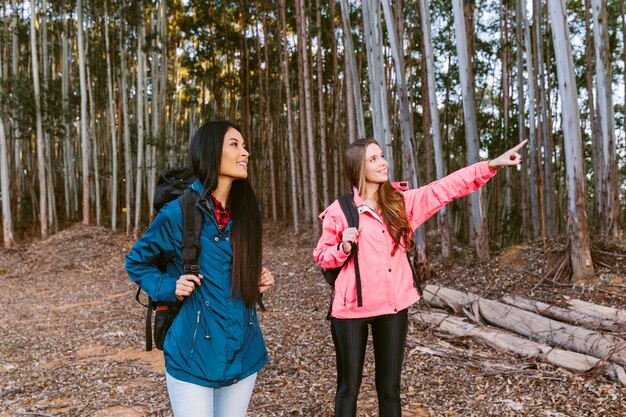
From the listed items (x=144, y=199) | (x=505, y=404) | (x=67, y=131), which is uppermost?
(x=67, y=131)

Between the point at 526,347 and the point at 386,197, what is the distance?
2.66 m

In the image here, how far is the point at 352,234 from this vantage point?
8.18 ft

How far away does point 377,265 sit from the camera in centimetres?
264

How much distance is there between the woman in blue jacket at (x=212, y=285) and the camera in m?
1.83

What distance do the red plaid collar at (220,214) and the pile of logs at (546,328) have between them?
3.29 metres

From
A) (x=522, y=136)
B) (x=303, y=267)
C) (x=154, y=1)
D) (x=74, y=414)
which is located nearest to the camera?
(x=74, y=414)

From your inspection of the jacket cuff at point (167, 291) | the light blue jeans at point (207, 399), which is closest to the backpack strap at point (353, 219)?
the light blue jeans at point (207, 399)

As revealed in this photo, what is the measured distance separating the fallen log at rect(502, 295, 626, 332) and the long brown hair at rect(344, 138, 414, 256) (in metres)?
3.11

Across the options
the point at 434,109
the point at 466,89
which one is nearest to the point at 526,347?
the point at 466,89

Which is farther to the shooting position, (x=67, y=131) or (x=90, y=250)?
(x=67, y=131)

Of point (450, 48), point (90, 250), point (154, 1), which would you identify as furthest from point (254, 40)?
point (90, 250)

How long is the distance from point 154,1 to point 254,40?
14.0ft

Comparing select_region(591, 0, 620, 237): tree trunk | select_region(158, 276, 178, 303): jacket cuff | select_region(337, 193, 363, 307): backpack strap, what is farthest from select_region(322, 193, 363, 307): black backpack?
select_region(591, 0, 620, 237): tree trunk

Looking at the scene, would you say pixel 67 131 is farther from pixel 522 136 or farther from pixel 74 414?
pixel 74 414
